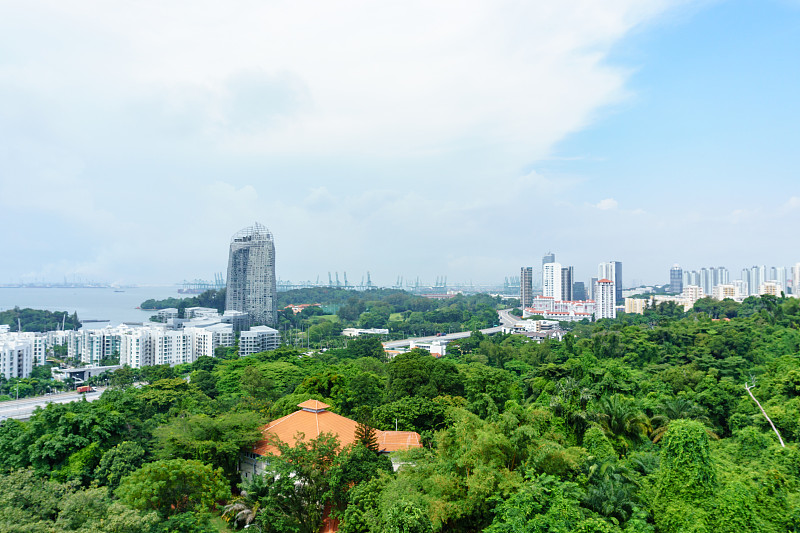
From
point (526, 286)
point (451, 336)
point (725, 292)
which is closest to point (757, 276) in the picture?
point (725, 292)

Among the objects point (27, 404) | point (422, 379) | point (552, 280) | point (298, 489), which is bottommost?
point (27, 404)

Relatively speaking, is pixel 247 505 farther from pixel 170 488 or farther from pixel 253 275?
pixel 253 275

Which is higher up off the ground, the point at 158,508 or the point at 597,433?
the point at 597,433

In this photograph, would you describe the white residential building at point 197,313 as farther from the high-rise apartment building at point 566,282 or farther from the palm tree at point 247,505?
the high-rise apartment building at point 566,282

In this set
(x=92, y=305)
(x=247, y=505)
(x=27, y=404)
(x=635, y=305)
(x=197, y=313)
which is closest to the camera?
(x=247, y=505)

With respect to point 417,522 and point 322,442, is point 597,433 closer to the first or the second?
point 417,522

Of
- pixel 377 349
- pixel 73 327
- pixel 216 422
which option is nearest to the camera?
pixel 216 422

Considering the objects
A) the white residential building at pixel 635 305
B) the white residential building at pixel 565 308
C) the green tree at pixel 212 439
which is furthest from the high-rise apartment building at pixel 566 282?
the green tree at pixel 212 439

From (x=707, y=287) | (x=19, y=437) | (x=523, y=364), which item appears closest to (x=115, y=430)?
(x=19, y=437)
